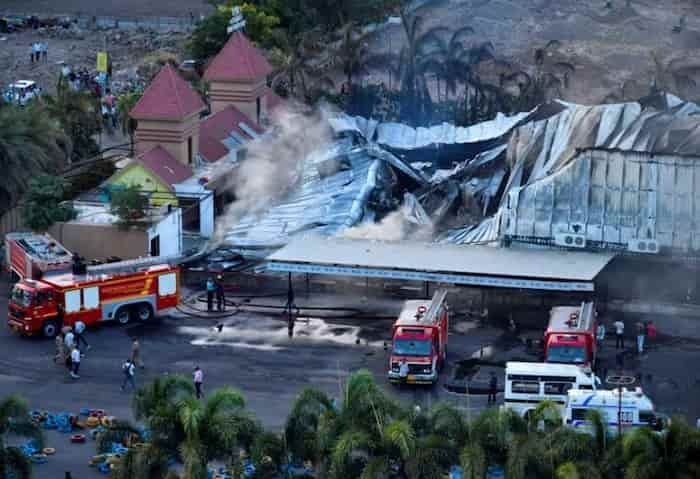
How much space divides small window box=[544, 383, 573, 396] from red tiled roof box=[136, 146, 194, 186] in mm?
21599

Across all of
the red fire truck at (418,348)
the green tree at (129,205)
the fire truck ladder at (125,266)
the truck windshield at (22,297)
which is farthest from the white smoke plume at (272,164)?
the red fire truck at (418,348)

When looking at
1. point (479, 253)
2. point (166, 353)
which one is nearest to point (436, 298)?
point (479, 253)

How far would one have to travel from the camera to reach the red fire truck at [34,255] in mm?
52531

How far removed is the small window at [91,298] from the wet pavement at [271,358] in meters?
0.88

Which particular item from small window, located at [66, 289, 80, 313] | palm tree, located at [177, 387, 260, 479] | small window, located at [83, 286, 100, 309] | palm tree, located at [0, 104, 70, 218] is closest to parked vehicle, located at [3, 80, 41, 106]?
palm tree, located at [0, 104, 70, 218]

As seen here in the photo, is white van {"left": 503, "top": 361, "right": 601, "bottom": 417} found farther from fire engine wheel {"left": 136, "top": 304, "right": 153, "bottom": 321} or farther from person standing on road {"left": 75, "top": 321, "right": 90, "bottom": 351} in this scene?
fire engine wheel {"left": 136, "top": 304, "right": 153, "bottom": 321}

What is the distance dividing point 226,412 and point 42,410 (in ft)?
30.2

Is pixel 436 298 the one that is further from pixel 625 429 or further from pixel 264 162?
pixel 264 162

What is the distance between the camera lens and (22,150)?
200 ft

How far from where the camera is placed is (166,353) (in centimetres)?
5012

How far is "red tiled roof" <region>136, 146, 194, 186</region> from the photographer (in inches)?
2427

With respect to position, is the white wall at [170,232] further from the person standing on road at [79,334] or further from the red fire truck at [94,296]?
the person standing on road at [79,334]

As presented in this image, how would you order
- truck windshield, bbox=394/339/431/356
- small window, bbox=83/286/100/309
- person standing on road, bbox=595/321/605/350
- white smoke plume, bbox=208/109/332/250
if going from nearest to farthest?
truck windshield, bbox=394/339/431/356 < person standing on road, bbox=595/321/605/350 < small window, bbox=83/286/100/309 < white smoke plume, bbox=208/109/332/250

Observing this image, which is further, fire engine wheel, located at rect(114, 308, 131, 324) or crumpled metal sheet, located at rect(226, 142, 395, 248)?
crumpled metal sheet, located at rect(226, 142, 395, 248)
